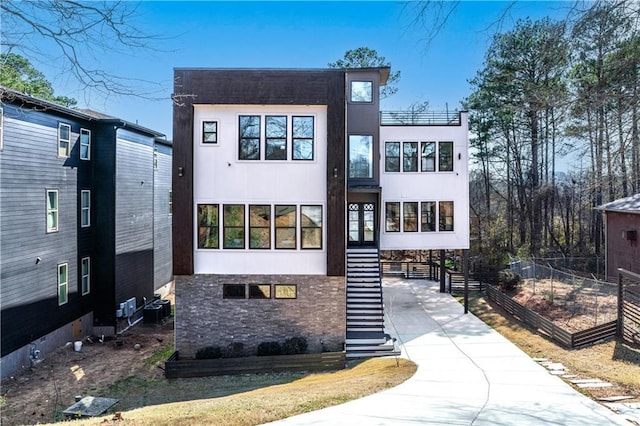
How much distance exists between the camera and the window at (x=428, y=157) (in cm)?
1648

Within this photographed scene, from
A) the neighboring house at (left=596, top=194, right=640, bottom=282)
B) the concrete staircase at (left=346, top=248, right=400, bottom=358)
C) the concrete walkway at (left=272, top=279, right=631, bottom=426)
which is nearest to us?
the concrete walkway at (left=272, top=279, right=631, bottom=426)

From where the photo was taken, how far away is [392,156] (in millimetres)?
16594

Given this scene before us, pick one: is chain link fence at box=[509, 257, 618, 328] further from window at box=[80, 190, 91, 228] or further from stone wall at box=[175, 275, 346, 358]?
window at box=[80, 190, 91, 228]

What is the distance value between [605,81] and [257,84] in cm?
964

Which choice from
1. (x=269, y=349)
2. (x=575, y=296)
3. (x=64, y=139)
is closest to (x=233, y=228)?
(x=269, y=349)

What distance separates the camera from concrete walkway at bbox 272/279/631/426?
695cm

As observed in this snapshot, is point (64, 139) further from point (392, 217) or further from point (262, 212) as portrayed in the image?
point (392, 217)

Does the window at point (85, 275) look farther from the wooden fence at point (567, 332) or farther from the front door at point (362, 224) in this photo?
the wooden fence at point (567, 332)

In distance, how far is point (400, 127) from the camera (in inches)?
649

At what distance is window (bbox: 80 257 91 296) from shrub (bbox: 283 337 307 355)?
8.94 m

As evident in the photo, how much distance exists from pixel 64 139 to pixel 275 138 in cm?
823

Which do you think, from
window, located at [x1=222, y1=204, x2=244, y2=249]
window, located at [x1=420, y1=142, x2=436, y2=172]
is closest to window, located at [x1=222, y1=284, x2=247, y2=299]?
window, located at [x1=222, y1=204, x2=244, y2=249]

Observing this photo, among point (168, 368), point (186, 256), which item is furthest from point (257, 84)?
point (168, 368)

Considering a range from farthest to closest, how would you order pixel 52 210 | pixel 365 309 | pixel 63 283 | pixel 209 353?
pixel 63 283 → pixel 52 210 → pixel 365 309 → pixel 209 353
